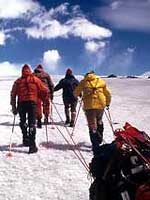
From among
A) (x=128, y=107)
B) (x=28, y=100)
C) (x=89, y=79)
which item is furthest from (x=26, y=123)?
(x=128, y=107)

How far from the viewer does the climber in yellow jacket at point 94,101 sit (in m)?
13.8

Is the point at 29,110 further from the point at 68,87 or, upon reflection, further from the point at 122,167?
the point at 122,167

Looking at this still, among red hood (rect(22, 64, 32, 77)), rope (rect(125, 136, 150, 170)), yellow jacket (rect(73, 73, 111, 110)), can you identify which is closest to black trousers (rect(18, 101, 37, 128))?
red hood (rect(22, 64, 32, 77))

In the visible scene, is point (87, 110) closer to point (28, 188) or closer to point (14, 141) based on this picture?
point (14, 141)

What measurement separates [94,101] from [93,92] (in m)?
0.27

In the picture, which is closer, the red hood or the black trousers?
the black trousers

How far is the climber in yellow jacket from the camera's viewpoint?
45.4 ft

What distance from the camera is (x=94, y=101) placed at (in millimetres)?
13938

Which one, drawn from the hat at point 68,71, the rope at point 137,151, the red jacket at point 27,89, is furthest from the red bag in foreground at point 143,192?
the hat at point 68,71

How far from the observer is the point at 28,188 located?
10.7m

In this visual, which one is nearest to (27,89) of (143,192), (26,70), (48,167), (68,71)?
(26,70)

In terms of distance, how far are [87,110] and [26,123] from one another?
1666 millimetres

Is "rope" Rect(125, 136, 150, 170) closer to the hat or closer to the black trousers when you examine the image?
the black trousers

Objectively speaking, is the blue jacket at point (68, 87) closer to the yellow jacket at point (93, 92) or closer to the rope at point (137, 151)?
the yellow jacket at point (93, 92)
